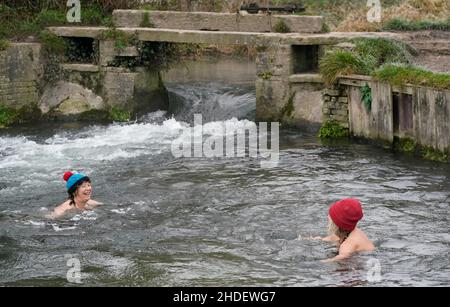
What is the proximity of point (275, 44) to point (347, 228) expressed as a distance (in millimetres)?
10152

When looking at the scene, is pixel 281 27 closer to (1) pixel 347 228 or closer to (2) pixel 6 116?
(2) pixel 6 116

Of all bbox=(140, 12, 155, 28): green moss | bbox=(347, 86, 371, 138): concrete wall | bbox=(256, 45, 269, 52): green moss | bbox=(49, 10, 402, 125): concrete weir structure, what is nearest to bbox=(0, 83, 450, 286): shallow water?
bbox=(347, 86, 371, 138): concrete wall

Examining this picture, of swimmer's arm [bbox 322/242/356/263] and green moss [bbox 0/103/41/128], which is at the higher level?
green moss [bbox 0/103/41/128]

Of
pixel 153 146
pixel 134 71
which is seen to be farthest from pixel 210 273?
pixel 134 71

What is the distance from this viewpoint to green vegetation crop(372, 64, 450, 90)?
1670 cm

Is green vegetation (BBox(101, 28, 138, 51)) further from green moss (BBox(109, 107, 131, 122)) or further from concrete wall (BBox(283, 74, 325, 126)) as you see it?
concrete wall (BBox(283, 74, 325, 126))

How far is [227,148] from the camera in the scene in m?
19.2

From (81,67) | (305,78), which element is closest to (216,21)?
(305,78)

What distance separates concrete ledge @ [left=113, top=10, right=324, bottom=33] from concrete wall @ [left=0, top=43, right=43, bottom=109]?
2.39 metres

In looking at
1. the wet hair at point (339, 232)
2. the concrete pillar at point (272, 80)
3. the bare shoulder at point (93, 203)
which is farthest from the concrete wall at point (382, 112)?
the wet hair at point (339, 232)

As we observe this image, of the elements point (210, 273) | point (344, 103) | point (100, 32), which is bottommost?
point (210, 273)

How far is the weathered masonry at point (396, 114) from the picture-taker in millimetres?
16719

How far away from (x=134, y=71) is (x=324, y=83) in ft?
18.4
